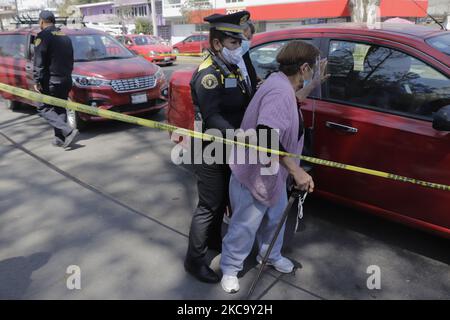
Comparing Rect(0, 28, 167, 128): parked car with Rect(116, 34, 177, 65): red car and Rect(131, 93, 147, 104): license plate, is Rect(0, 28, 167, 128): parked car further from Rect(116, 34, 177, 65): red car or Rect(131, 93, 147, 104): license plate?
Rect(116, 34, 177, 65): red car

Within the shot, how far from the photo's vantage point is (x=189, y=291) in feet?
9.14

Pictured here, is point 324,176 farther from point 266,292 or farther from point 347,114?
point 266,292

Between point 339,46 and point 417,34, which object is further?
point 339,46

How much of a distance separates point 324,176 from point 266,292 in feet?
3.79

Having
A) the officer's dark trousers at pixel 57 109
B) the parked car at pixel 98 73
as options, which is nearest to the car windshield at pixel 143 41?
the parked car at pixel 98 73

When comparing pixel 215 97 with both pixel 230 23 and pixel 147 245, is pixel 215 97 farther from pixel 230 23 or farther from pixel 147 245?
pixel 147 245

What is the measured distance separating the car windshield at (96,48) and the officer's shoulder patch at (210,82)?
5.25m

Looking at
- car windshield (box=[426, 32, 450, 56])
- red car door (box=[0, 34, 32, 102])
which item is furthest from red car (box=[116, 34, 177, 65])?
car windshield (box=[426, 32, 450, 56])

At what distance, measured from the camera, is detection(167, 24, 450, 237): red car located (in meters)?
2.79

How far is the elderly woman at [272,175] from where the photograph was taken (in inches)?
90.0

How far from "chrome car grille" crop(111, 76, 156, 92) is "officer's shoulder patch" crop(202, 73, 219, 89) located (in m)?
4.42

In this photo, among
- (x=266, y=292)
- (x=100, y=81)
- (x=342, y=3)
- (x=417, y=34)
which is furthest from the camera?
(x=342, y=3)

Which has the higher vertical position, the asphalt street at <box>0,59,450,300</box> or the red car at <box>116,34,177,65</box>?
the red car at <box>116,34,177,65</box>
